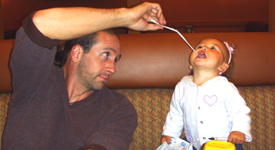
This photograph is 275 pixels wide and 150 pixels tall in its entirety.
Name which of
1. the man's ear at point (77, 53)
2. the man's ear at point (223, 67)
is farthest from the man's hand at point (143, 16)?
the man's ear at point (223, 67)

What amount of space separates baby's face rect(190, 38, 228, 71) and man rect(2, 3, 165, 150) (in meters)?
0.30

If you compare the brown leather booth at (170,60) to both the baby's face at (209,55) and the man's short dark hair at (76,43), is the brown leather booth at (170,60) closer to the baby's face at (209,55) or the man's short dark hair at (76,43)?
the baby's face at (209,55)

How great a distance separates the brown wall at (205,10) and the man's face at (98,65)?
4359 mm

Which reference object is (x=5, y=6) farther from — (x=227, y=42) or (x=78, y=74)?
(x=227, y=42)

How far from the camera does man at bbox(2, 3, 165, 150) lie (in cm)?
79

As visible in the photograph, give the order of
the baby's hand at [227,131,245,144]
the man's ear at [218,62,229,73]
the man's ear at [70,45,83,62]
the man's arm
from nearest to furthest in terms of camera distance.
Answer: the man's arm < the baby's hand at [227,131,245,144] < the man's ear at [70,45,83,62] < the man's ear at [218,62,229,73]

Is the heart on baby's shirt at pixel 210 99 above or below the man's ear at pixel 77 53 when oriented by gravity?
below

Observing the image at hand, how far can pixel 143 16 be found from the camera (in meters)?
1.06

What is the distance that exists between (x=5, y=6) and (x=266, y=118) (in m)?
6.30

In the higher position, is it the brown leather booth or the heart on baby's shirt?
the brown leather booth

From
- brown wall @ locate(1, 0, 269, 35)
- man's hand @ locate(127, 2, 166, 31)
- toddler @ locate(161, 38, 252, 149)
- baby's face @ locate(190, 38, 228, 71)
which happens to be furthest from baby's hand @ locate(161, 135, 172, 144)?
brown wall @ locate(1, 0, 269, 35)

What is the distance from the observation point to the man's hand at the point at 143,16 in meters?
0.92

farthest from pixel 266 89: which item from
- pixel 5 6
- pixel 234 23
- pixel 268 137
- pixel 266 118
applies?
pixel 5 6

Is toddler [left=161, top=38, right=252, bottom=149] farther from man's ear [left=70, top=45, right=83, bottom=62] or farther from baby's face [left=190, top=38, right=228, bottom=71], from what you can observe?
man's ear [left=70, top=45, right=83, bottom=62]
